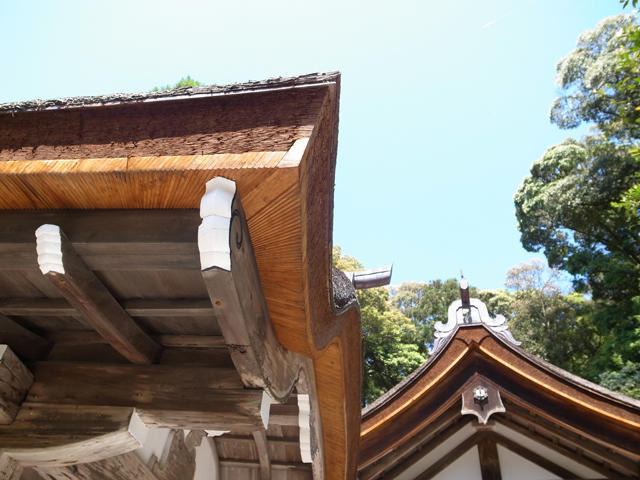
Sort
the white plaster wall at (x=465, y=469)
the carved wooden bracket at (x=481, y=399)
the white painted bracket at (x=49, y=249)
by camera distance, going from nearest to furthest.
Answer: the white painted bracket at (x=49, y=249)
the carved wooden bracket at (x=481, y=399)
the white plaster wall at (x=465, y=469)

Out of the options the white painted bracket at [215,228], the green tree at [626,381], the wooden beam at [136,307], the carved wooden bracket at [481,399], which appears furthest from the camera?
the green tree at [626,381]

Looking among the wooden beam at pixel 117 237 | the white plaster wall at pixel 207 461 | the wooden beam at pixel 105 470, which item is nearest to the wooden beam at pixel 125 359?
the wooden beam at pixel 105 470

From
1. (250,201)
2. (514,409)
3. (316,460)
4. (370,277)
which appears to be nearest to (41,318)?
(250,201)

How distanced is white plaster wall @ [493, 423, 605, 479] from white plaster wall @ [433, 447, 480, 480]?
1.10 ft

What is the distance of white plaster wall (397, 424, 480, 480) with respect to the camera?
394cm

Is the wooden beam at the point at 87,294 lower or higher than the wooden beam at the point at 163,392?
higher

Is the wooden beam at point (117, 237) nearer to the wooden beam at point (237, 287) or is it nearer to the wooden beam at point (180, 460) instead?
the wooden beam at point (237, 287)

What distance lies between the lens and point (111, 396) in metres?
1.94

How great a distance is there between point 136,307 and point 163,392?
48 cm

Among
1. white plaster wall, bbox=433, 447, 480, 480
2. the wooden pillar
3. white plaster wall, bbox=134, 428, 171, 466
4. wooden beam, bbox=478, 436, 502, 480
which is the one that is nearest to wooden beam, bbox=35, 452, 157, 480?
white plaster wall, bbox=134, 428, 171, 466

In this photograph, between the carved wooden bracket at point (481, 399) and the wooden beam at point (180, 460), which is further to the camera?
the carved wooden bracket at point (481, 399)

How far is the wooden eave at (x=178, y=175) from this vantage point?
125 centimetres

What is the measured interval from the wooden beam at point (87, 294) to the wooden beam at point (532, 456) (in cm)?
353

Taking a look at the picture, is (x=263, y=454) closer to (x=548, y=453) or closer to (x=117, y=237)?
(x=117, y=237)
